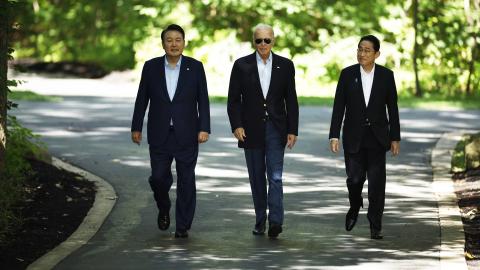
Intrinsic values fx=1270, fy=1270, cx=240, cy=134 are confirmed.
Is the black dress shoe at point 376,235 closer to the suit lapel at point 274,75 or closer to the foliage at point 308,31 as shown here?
the suit lapel at point 274,75

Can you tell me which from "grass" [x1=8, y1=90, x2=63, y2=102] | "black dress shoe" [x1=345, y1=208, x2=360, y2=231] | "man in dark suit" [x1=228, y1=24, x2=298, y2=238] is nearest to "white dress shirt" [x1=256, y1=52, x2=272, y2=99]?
"man in dark suit" [x1=228, y1=24, x2=298, y2=238]

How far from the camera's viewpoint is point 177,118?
10281mm

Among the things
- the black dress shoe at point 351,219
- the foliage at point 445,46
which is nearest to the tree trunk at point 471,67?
the foliage at point 445,46

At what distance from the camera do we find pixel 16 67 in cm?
1323

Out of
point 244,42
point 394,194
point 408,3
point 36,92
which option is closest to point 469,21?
point 408,3

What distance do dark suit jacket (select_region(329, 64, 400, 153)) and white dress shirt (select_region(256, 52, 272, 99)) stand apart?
572mm

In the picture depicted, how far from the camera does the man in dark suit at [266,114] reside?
1034 centimetres

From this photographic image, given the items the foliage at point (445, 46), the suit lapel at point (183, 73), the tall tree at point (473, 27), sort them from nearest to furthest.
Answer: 1. the suit lapel at point (183, 73)
2. the tall tree at point (473, 27)
3. the foliage at point (445, 46)

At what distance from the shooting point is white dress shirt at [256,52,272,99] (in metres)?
10.4

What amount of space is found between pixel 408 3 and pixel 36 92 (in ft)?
31.2

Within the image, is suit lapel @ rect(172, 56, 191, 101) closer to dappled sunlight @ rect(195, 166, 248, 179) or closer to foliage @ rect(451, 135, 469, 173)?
dappled sunlight @ rect(195, 166, 248, 179)

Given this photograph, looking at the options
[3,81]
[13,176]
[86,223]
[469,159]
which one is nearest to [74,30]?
[469,159]

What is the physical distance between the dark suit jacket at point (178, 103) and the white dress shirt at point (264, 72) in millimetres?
470

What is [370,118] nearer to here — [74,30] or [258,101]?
[258,101]
